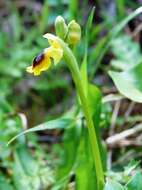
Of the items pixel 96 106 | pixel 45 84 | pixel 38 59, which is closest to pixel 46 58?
pixel 38 59

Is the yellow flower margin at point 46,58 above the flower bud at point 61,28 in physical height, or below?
below

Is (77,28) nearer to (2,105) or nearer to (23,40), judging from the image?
(2,105)

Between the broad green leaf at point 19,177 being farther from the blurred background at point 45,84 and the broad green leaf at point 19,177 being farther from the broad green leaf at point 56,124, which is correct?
the broad green leaf at point 56,124

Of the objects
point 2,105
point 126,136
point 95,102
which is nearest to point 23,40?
point 2,105

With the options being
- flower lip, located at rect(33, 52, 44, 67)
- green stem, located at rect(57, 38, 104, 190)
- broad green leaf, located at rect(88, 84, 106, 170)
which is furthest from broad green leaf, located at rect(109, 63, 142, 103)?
flower lip, located at rect(33, 52, 44, 67)

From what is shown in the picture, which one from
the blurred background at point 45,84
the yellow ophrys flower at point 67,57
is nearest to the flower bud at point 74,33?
the yellow ophrys flower at point 67,57

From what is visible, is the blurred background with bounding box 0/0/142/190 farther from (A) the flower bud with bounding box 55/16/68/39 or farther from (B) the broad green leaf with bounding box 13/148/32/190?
(A) the flower bud with bounding box 55/16/68/39
